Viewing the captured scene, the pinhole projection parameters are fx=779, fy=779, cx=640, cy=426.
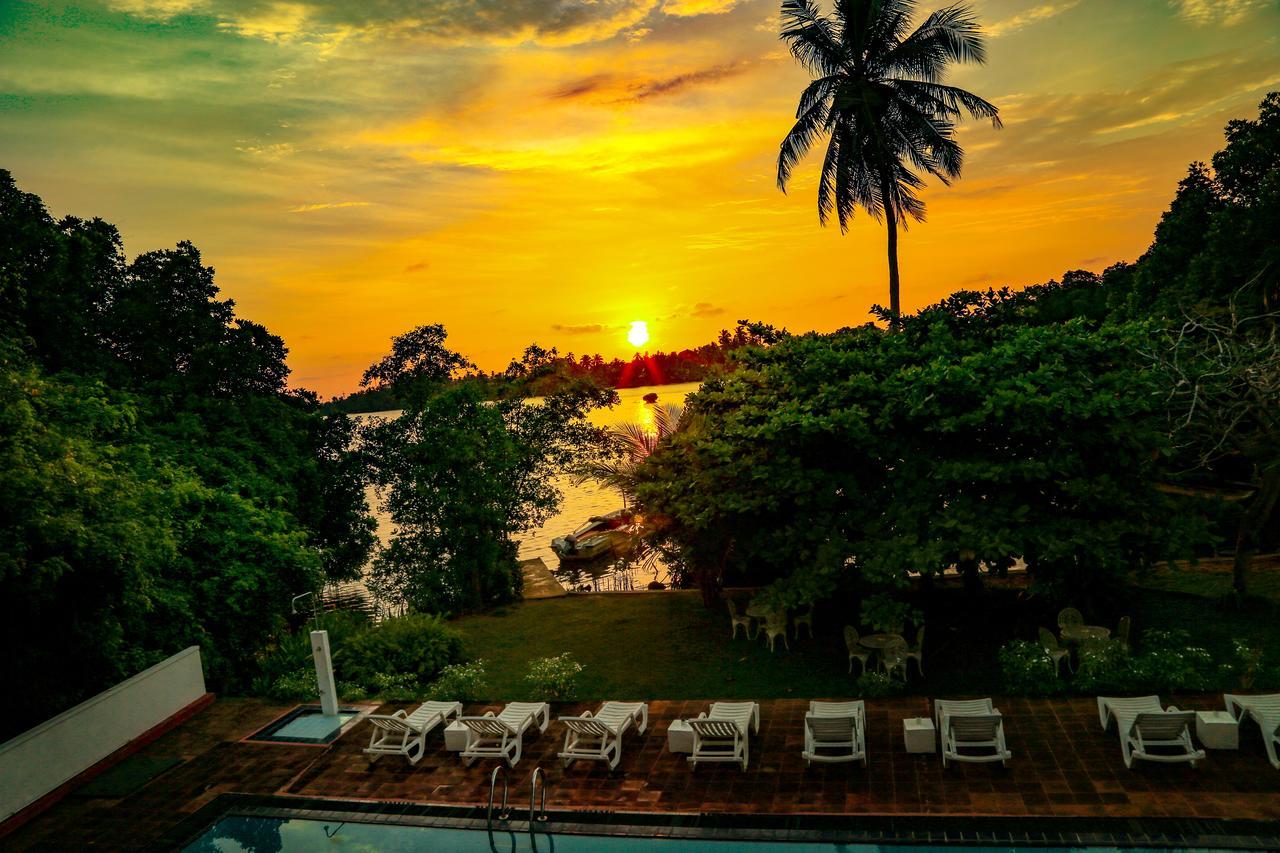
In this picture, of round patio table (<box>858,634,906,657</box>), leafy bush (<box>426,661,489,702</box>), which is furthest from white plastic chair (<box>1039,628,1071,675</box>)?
leafy bush (<box>426,661,489,702</box>)

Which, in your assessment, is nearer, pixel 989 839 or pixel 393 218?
pixel 989 839

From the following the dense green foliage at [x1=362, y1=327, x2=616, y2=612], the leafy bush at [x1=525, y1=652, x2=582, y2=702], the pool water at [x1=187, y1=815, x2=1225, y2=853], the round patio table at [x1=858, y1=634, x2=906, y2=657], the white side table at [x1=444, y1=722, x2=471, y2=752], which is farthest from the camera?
the dense green foliage at [x1=362, y1=327, x2=616, y2=612]

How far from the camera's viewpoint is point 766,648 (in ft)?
52.2

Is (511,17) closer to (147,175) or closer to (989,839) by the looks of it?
(147,175)

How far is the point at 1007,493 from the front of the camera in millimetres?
12453

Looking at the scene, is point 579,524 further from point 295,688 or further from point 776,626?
point 295,688

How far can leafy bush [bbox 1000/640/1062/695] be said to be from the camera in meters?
10.7

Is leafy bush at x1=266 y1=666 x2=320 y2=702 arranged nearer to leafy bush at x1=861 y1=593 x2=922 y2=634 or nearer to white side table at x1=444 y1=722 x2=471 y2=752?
white side table at x1=444 y1=722 x2=471 y2=752

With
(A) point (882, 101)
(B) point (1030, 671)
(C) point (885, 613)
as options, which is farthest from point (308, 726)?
(A) point (882, 101)

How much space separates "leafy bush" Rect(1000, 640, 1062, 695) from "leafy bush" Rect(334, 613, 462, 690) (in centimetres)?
1017

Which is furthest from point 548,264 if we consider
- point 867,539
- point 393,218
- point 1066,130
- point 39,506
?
point 39,506

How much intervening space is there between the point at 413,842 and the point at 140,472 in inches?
405

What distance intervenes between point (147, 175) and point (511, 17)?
10486 millimetres

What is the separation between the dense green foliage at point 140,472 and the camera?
1026 centimetres
